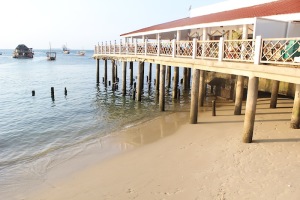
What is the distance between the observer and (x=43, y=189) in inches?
328

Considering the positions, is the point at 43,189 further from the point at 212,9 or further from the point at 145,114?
the point at 212,9

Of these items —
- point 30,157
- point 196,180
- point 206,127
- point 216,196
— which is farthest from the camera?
point 206,127

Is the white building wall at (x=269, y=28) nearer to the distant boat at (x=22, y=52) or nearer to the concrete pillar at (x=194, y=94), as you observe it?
the concrete pillar at (x=194, y=94)

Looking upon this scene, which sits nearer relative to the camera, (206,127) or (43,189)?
(43,189)

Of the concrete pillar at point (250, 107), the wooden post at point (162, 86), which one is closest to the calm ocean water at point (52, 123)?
the wooden post at point (162, 86)

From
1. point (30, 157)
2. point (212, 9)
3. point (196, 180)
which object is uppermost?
point (212, 9)

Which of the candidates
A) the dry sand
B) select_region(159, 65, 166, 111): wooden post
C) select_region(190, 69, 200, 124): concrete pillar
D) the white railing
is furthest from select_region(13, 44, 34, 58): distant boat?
select_region(190, 69, 200, 124): concrete pillar

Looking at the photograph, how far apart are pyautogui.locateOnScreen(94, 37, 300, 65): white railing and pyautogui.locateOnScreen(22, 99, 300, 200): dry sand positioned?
10.4 ft

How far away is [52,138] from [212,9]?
16743 mm

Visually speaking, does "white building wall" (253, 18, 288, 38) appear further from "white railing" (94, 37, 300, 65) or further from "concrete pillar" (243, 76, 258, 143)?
"concrete pillar" (243, 76, 258, 143)

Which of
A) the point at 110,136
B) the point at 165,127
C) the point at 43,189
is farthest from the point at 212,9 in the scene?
the point at 43,189

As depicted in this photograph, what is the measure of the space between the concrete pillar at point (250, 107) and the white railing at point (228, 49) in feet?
2.65

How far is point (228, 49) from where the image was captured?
11.6 metres

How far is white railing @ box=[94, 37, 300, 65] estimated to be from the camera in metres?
8.55
